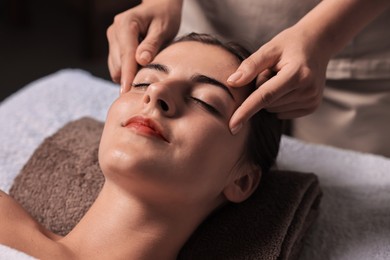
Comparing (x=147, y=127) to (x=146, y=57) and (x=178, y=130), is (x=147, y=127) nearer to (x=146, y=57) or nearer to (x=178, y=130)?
(x=178, y=130)

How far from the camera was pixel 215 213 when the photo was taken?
4.14ft

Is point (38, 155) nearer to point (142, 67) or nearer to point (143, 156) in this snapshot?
point (142, 67)

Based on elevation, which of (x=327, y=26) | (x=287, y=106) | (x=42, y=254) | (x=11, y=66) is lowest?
(x=11, y=66)

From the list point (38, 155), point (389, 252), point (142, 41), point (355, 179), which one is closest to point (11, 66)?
point (38, 155)

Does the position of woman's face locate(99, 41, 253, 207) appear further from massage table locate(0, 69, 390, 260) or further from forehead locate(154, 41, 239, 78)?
massage table locate(0, 69, 390, 260)

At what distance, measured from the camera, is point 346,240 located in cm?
131

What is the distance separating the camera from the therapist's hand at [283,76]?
106 centimetres

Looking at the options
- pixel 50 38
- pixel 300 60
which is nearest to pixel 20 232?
pixel 300 60

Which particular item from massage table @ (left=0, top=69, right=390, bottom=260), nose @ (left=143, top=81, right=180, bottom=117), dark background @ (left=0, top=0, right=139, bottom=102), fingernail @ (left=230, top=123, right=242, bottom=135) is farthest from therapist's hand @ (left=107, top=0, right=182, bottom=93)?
dark background @ (left=0, top=0, right=139, bottom=102)

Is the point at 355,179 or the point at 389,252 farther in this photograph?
the point at 355,179

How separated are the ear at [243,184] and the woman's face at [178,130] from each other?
3 cm

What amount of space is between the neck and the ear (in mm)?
126

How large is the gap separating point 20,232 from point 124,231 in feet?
0.65

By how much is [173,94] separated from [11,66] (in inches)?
84.9
